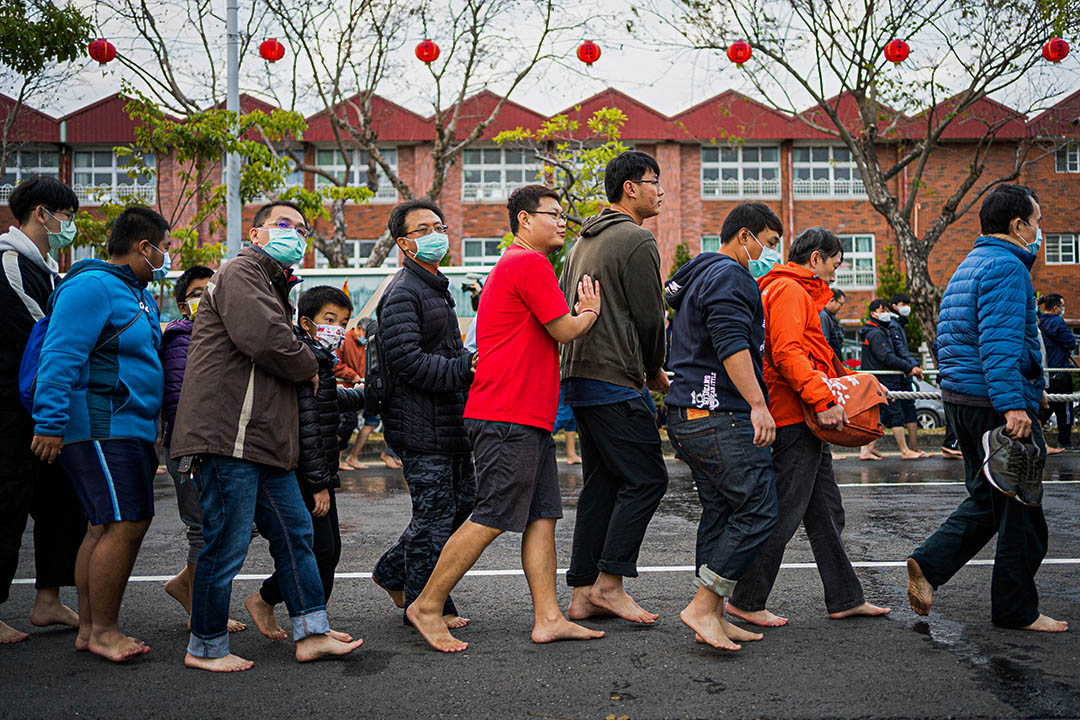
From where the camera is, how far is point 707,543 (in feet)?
15.2

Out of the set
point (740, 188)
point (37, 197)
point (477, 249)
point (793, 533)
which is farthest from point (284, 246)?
point (740, 188)

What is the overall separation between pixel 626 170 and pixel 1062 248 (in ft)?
116

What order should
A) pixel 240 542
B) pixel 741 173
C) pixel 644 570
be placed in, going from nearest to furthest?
pixel 240 542 → pixel 644 570 → pixel 741 173

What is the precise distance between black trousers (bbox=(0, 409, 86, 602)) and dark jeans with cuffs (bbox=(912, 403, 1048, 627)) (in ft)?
13.0

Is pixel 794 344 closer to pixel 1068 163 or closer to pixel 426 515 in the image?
pixel 426 515

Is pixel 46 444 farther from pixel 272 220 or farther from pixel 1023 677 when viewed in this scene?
pixel 1023 677

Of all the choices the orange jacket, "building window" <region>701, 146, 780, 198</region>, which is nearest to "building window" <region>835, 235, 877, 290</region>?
"building window" <region>701, 146, 780, 198</region>

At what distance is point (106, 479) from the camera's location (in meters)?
4.35

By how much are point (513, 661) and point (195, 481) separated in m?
1.47

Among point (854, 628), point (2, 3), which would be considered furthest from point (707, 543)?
point (2, 3)

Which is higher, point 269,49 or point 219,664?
point 269,49

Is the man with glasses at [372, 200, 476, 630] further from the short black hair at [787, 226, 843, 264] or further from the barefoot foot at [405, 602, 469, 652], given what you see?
the short black hair at [787, 226, 843, 264]

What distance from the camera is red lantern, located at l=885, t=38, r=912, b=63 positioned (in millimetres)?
16875

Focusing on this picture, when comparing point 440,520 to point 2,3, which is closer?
point 440,520
